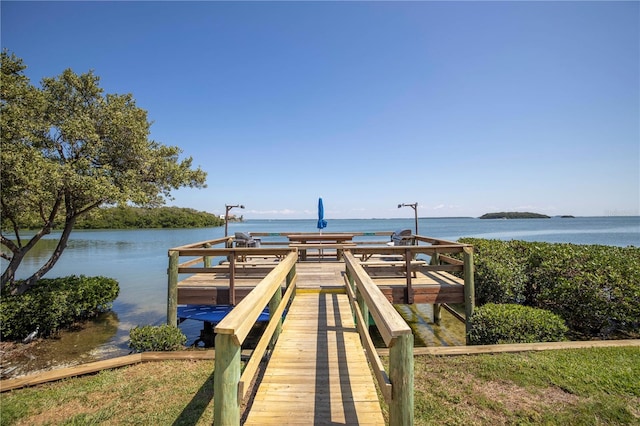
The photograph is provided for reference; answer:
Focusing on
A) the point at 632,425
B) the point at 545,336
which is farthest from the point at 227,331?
the point at 545,336

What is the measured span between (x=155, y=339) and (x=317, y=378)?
4010mm

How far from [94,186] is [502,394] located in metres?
9.62

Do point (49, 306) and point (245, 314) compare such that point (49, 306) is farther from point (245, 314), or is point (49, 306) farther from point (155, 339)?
point (245, 314)

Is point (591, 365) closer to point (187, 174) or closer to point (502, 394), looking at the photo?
point (502, 394)

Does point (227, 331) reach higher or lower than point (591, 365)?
higher

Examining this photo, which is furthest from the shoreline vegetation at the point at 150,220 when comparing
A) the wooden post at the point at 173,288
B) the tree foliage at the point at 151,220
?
the wooden post at the point at 173,288

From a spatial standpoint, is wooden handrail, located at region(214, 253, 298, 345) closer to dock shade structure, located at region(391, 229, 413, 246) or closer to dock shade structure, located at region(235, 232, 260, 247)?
dock shade structure, located at region(235, 232, 260, 247)

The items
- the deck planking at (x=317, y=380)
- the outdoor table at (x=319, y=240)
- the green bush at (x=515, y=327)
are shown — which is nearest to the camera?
the deck planking at (x=317, y=380)

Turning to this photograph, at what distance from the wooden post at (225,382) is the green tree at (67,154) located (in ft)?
26.5

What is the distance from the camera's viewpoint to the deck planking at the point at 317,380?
103 inches

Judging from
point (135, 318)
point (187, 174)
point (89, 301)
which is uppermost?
point (187, 174)

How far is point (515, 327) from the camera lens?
5441mm

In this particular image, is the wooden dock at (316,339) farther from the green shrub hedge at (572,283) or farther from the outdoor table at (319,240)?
the outdoor table at (319,240)

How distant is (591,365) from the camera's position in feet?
14.1
